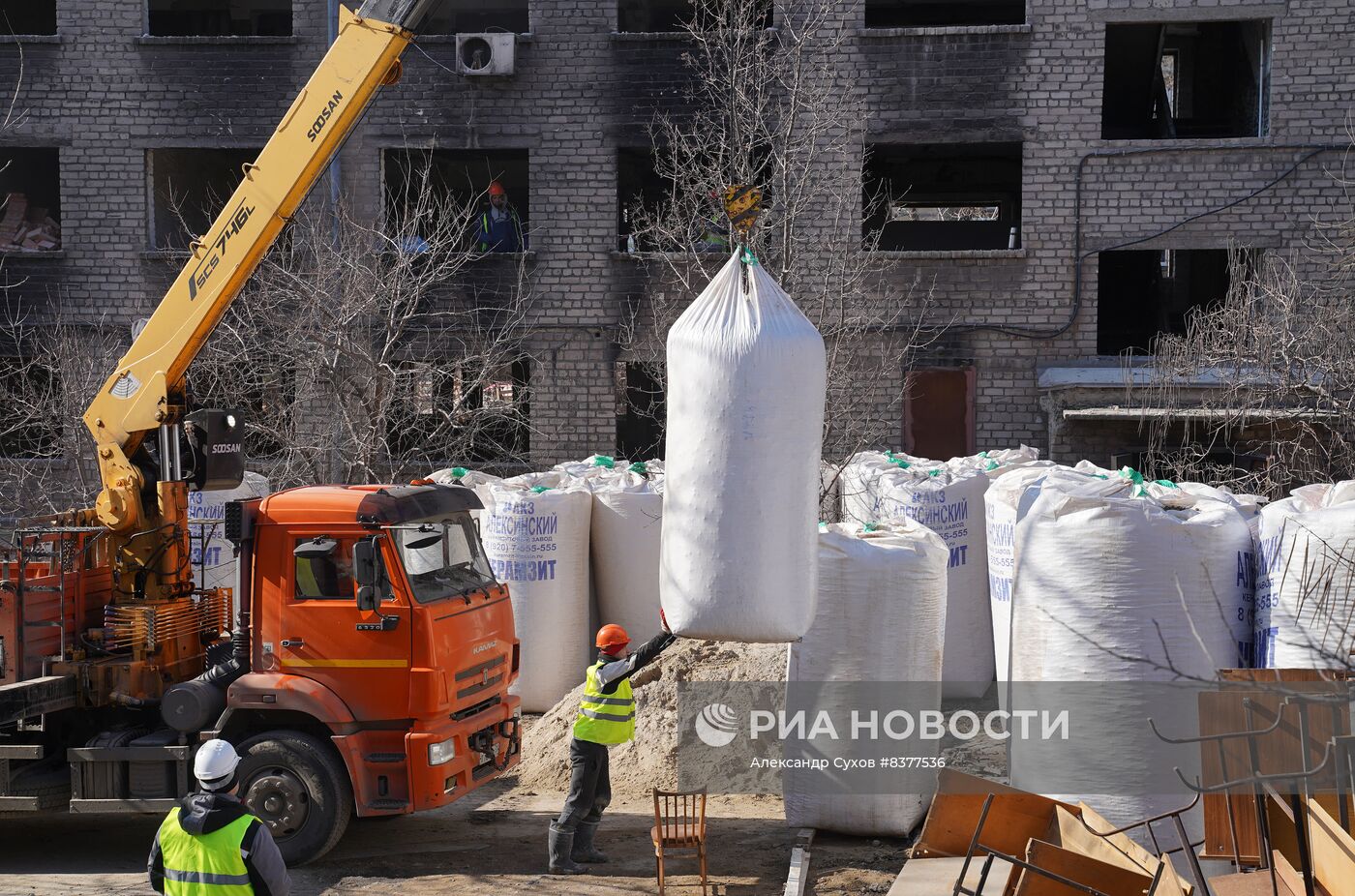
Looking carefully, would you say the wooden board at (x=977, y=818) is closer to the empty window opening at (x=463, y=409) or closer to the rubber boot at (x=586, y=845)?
the rubber boot at (x=586, y=845)

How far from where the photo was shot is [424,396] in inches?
484

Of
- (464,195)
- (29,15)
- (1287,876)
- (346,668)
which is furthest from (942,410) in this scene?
(29,15)

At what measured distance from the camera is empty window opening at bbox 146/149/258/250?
14.8m

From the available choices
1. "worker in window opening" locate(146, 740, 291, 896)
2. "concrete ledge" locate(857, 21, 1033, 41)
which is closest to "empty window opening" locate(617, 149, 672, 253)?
"concrete ledge" locate(857, 21, 1033, 41)

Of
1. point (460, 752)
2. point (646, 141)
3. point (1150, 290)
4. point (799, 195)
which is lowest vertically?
point (460, 752)

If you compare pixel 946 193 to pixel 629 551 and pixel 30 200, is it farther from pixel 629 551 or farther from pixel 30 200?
pixel 30 200

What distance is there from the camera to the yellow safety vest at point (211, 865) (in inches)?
151

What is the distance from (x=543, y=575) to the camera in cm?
927

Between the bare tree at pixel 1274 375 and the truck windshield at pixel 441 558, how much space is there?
515cm

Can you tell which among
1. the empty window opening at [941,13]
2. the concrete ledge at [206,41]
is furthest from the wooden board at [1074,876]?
the concrete ledge at [206,41]

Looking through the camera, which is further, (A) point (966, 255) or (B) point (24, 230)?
(B) point (24, 230)

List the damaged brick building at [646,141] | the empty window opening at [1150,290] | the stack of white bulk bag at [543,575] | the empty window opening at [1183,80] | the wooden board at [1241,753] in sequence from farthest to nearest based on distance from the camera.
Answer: the empty window opening at [1150,290] → the empty window opening at [1183,80] → the damaged brick building at [646,141] → the stack of white bulk bag at [543,575] → the wooden board at [1241,753]

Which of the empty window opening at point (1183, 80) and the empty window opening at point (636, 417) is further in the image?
the empty window opening at point (1183, 80)

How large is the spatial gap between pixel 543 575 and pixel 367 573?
2.95m
